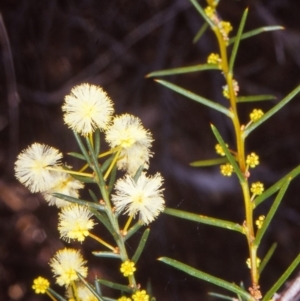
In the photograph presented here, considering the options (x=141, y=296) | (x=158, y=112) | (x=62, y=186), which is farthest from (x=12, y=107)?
(x=141, y=296)

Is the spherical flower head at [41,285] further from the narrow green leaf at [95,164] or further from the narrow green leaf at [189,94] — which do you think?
the narrow green leaf at [189,94]

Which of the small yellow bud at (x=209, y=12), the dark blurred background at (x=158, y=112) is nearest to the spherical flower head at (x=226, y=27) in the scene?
the small yellow bud at (x=209, y=12)

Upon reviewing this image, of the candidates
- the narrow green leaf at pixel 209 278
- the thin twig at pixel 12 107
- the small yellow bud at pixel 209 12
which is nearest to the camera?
the narrow green leaf at pixel 209 278

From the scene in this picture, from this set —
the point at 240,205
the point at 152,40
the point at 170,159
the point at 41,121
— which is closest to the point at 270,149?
the point at 240,205

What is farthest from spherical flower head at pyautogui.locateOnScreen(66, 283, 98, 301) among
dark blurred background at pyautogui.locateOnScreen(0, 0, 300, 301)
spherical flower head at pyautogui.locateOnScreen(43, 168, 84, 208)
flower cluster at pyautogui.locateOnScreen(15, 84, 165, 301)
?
dark blurred background at pyautogui.locateOnScreen(0, 0, 300, 301)

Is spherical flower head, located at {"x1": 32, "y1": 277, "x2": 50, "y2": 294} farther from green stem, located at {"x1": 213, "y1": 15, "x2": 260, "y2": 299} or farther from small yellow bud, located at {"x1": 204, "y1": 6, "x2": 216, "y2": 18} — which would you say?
small yellow bud, located at {"x1": 204, "y1": 6, "x2": 216, "y2": 18}

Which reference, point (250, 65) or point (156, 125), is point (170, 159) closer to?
point (156, 125)
